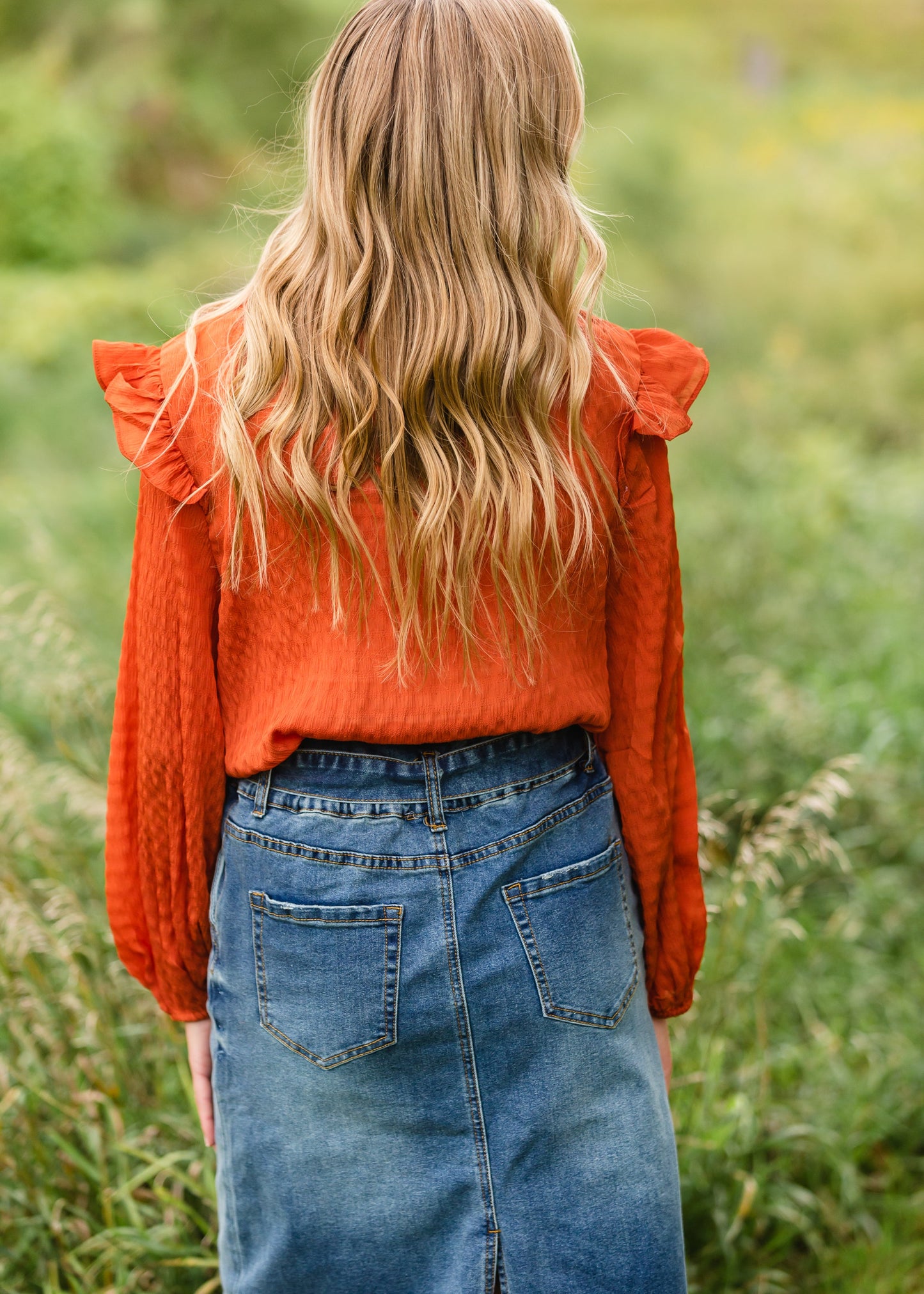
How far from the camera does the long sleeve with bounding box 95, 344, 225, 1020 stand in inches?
50.9

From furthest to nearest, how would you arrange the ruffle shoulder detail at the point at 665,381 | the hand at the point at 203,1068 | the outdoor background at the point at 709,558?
the outdoor background at the point at 709,558 → the hand at the point at 203,1068 → the ruffle shoulder detail at the point at 665,381

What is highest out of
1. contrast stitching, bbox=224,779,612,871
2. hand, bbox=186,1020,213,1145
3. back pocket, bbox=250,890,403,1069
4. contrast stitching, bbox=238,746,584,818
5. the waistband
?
the waistband

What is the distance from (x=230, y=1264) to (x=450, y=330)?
120 cm

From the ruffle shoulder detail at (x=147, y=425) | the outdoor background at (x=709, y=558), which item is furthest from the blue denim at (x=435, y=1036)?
the outdoor background at (x=709, y=558)

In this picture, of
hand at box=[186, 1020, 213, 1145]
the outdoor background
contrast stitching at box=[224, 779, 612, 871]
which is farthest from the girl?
the outdoor background

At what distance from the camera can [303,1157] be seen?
51.9 inches

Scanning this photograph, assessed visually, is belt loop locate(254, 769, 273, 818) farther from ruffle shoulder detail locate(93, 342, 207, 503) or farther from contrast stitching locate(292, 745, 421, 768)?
ruffle shoulder detail locate(93, 342, 207, 503)

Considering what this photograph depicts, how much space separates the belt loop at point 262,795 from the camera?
131 centimetres

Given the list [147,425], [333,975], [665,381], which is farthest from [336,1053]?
[665,381]

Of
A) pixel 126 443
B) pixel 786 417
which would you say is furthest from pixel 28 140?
pixel 126 443

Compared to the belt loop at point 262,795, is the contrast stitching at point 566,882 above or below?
below

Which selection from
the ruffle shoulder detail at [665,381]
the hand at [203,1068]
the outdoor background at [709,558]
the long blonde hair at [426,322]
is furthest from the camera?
the outdoor background at [709,558]

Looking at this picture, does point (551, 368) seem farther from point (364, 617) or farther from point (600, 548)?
point (364, 617)

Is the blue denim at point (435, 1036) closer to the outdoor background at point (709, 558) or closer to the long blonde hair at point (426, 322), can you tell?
the long blonde hair at point (426, 322)
